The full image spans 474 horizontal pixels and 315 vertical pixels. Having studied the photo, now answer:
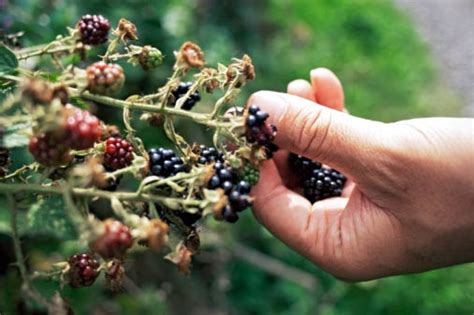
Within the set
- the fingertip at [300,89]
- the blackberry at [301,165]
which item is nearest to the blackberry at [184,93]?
the blackberry at [301,165]

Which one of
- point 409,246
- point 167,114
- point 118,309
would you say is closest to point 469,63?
point 118,309

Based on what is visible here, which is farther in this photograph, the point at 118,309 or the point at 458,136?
the point at 118,309

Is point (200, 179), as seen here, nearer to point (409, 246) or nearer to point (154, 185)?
point (154, 185)

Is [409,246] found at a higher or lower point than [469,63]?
higher

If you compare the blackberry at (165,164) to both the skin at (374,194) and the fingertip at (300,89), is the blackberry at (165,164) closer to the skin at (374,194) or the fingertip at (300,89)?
the skin at (374,194)

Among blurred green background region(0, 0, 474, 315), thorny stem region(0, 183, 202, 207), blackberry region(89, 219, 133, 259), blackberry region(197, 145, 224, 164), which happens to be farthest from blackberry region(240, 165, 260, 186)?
blurred green background region(0, 0, 474, 315)

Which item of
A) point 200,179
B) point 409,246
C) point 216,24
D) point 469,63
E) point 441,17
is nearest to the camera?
point 200,179
